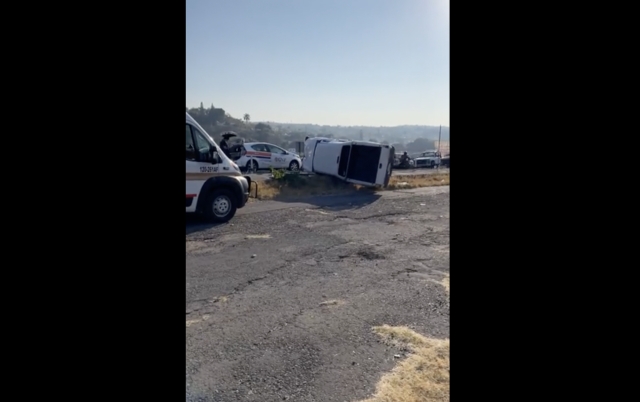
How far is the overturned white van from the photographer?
16.4 meters

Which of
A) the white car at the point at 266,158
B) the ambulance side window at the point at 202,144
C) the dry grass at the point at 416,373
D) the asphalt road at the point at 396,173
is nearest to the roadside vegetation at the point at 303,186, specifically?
the asphalt road at the point at 396,173

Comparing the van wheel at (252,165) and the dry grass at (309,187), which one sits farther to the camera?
the van wheel at (252,165)

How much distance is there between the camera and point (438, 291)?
18.3ft

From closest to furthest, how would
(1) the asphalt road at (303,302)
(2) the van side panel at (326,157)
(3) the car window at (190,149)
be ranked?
(1) the asphalt road at (303,302) → (3) the car window at (190,149) → (2) the van side panel at (326,157)

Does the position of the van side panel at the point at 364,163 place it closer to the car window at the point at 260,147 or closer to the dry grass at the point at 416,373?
the car window at the point at 260,147

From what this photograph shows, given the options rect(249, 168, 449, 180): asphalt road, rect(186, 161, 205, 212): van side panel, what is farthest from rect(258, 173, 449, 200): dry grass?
rect(186, 161, 205, 212): van side panel

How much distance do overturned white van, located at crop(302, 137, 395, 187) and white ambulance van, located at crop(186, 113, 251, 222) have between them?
23.0 feet

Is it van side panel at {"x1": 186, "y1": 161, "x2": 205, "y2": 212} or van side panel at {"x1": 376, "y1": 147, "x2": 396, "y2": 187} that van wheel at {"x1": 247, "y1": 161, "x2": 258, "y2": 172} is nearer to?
van side panel at {"x1": 376, "y1": 147, "x2": 396, "y2": 187}

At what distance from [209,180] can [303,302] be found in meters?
5.41

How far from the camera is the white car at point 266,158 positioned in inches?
899

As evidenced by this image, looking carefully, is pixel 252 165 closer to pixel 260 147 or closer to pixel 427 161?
pixel 260 147

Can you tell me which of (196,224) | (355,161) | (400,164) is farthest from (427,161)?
(196,224)
